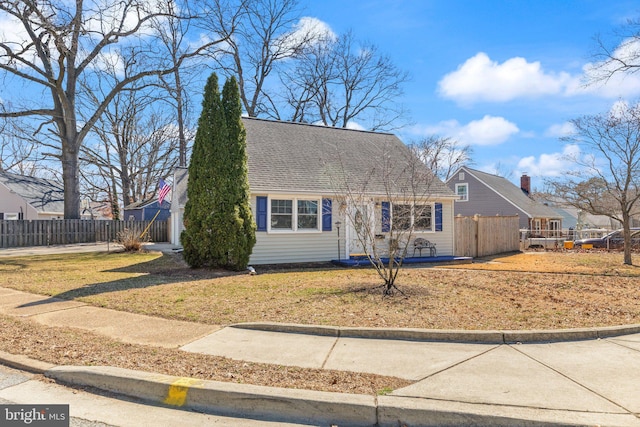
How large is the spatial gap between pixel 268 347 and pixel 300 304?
80.6 inches

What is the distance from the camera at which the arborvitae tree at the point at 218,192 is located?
1173 cm

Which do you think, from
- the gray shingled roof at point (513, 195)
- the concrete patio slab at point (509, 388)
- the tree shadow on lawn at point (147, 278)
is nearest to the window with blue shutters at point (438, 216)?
the tree shadow on lawn at point (147, 278)

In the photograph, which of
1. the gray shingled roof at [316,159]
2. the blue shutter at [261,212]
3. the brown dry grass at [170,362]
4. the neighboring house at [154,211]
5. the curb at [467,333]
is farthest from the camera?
the neighboring house at [154,211]

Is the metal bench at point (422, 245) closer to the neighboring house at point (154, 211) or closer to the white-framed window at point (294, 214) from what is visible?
the white-framed window at point (294, 214)

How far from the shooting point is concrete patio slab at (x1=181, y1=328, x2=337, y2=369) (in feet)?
15.1

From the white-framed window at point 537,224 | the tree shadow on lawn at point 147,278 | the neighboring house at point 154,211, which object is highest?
the neighboring house at point 154,211

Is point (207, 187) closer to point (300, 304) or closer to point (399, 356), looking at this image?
point (300, 304)

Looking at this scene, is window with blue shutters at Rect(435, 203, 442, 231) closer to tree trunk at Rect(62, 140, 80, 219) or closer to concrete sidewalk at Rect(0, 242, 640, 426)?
concrete sidewalk at Rect(0, 242, 640, 426)

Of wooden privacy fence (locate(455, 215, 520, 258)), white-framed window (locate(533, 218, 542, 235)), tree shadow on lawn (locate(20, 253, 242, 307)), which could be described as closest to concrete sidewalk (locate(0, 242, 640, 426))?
tree shadow on lawn (locate(20, 253, 242, 307))

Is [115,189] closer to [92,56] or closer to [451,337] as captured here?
A: [92,56]

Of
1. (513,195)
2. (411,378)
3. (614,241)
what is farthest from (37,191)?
(614,241)

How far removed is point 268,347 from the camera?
5.03m

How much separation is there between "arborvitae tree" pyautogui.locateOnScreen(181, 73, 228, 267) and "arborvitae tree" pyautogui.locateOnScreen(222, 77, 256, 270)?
0.69 feet

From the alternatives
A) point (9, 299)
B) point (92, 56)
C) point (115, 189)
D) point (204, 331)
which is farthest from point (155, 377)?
point (115, 189)
